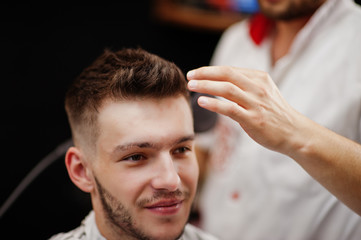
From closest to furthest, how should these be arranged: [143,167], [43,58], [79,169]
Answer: [143,167]
[79,169]
[43,58]

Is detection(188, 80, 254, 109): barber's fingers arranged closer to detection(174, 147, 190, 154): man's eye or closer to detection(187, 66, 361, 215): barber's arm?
detection(187, 66, 361, 215): barber's arm

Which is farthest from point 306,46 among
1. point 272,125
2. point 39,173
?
point 39,173

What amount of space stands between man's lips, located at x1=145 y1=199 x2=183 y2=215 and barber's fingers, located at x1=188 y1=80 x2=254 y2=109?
1.08 ft

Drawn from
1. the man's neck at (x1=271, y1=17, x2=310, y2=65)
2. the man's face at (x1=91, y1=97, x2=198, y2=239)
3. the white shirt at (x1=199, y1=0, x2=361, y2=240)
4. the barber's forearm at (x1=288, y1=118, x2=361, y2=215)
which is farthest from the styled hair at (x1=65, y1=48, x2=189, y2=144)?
the man's neck at (x1=271, y1=17, x2=310, y2=65)

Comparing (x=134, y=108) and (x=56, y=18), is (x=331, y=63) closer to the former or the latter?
(x=134, y=108)

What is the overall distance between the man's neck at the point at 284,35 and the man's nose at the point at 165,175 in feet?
2.95

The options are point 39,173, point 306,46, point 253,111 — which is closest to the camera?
point 253,111

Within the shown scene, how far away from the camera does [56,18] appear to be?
8.02 feet

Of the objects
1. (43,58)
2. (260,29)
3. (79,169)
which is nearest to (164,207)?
(79,169)

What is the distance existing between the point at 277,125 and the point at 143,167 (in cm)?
38

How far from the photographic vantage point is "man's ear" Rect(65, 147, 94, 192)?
107 centimetres

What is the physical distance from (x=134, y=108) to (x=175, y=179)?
23 centimetres

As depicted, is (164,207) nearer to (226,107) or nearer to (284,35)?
(226,107)

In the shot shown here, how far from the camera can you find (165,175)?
93 centimetres
